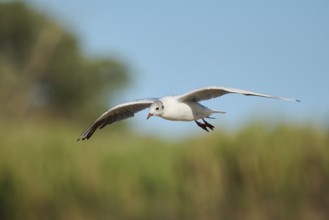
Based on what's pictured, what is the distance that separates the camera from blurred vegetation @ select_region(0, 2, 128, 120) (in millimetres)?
24906

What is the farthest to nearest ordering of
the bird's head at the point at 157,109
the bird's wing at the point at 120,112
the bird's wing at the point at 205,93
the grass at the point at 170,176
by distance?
the grass at the point at 170,176 < the bird's wing at the point at 120,112 < the bird's head at the point at 157,109 < the bird's wing at the point at 205,93

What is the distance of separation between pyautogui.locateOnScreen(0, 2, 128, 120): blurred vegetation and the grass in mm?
13123

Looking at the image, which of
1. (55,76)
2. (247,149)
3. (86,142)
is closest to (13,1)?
(55,76)

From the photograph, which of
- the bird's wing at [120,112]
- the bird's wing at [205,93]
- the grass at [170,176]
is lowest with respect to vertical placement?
the grass at [170,176]

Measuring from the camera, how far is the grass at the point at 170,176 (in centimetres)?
970

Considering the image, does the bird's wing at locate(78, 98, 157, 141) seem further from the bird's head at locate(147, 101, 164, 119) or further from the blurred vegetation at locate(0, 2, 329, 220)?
the blurred vegetation at locate(0, 2, 329, 220)

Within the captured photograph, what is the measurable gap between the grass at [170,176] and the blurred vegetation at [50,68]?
13.1m

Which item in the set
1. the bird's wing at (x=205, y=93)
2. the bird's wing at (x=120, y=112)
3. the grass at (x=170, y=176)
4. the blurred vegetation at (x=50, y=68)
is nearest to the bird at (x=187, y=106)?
the bird's wing at (x=205, y=93)

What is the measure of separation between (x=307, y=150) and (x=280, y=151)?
270 millimetres

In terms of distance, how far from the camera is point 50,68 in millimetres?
26391

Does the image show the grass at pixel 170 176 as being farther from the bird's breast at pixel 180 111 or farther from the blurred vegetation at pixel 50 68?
the blurred vegetation at pixel 50 68

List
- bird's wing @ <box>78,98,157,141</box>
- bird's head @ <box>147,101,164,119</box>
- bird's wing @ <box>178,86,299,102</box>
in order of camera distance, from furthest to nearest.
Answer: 1. bird's wing @ <box>78,98,157,141</box>
2. bird's head @ <box>147,101,164,119</box>
3. bird's wing @ <box>178,86,299,102</box>

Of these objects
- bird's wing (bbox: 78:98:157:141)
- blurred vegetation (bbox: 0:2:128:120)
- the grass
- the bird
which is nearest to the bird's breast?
the bird

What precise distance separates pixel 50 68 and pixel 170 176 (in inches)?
643
